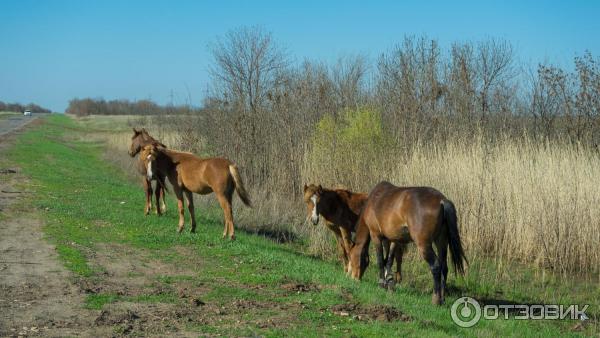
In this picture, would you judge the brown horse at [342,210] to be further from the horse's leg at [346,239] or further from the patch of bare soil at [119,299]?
the patch of bare soil at [119,299]

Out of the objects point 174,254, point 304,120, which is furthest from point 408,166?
point 174,254

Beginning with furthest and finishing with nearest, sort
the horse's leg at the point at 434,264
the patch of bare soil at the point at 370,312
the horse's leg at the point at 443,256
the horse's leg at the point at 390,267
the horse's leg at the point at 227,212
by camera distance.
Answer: the horse's leg at the point at 227,212 < the horse's leg at the point at 390,267 < the horse's leg at the point at 443,256 < the horse's leg at the point at 434,264 < the patch of bare soil at the point at 370,312

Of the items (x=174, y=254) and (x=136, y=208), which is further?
(x=136, y=208)

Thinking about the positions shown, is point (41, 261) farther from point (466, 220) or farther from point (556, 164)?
point (556, 164)

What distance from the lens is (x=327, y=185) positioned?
15.9 m

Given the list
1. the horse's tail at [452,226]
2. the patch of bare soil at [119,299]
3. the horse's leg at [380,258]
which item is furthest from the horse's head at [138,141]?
the horse's tail at [452,226]

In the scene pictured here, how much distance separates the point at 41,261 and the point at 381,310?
17.6 ft

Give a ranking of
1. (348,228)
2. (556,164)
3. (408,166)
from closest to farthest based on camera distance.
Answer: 1. (348,228)
2. (556,164)
3. (408,166)

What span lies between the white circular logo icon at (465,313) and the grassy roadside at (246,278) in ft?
0.41

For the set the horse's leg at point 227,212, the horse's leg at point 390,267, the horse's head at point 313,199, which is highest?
the horse's head at point 313,199

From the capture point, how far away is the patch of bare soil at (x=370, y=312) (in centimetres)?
748

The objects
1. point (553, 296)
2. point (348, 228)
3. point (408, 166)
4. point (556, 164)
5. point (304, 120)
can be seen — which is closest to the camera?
point (553, 296)

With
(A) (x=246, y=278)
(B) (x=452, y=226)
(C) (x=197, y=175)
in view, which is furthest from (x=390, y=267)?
(C) (x=197, y=175)

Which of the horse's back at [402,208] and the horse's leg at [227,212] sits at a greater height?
the horse's back at [402,208]
